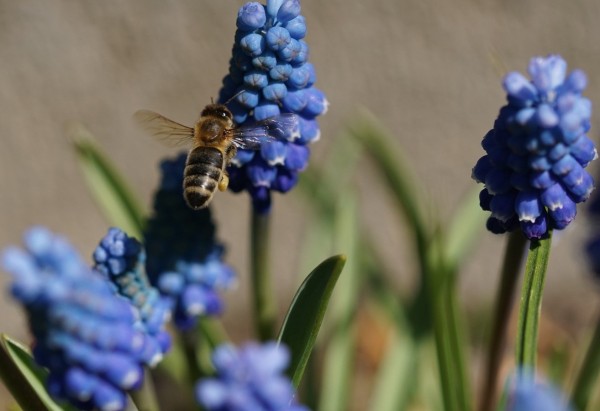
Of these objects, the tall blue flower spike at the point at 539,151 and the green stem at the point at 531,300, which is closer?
the tall blue flower spike at the point at 539,151

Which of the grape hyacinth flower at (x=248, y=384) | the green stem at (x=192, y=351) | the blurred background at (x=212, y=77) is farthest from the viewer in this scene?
the blurred background at (x=212, y=77)

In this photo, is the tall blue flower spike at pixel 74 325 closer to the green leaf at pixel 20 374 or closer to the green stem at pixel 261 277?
the green leaf at pixel 20 374

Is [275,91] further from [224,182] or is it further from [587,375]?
[587,375]

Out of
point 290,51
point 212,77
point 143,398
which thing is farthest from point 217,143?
point 212,77

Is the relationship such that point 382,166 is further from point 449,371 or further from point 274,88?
point 274,88

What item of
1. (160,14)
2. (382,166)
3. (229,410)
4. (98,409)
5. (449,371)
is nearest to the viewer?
(229,410)

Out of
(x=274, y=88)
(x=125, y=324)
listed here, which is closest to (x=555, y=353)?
(x=274, y=88)

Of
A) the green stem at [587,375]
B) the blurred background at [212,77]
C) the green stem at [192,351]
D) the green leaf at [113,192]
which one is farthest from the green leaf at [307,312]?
the blurred background at [212,77]
